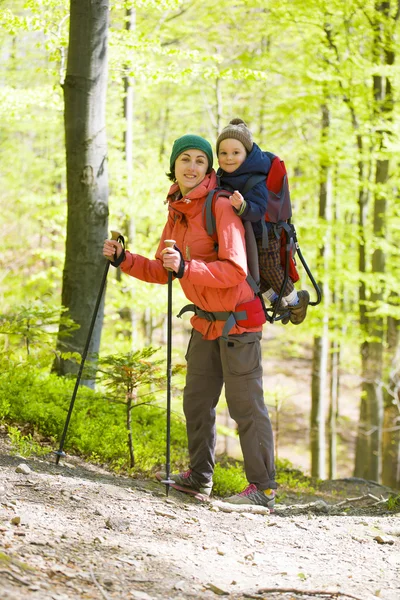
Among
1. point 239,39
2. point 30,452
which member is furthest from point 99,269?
point 239,39

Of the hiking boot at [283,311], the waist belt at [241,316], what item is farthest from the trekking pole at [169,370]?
the hiking boot at [283,311]

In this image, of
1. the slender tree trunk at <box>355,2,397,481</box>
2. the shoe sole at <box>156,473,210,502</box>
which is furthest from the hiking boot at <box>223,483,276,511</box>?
the slender tree trunk at <box>355,2,397,481</box>

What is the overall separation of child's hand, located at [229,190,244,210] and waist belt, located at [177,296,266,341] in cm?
68

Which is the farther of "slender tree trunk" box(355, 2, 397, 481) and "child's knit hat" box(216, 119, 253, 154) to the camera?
"slender tree trunk" box(355, 2, 397, 481)

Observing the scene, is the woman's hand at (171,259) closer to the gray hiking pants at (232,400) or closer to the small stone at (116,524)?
the gray hiking pants at (232,400)

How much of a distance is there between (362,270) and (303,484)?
5859 mm

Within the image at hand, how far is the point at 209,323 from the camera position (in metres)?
4.22

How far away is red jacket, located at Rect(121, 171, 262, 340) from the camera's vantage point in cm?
383

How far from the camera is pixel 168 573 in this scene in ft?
9.36

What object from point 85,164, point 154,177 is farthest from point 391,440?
point 85,164

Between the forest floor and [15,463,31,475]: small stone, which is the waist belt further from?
[15,463,31,475]: small stone

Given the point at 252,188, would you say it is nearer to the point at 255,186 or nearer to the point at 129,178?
the point at 255,186

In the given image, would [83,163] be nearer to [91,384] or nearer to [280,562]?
[91,384]

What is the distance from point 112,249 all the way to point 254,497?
1.92 meters
